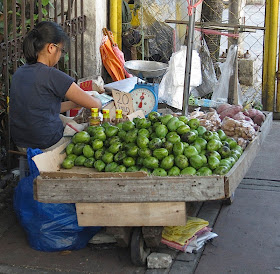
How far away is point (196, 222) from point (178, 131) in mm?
669

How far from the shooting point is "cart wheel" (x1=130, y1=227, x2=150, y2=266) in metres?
3.17

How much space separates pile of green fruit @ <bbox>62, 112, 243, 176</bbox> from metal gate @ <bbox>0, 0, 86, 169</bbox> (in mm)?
1222

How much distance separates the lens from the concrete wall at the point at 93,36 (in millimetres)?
5797

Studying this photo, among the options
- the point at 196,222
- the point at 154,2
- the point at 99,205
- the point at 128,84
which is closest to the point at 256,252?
Answer: the point at 196,222

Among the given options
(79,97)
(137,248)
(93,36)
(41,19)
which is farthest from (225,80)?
(137,248)

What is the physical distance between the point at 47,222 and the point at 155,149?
87cm

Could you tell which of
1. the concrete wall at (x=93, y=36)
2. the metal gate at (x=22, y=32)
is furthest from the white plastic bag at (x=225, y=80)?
the metal gate at (x=22, y=32)

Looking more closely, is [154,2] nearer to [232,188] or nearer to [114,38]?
[114,38]

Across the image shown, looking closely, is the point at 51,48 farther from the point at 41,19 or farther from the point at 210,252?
the point at 210,252

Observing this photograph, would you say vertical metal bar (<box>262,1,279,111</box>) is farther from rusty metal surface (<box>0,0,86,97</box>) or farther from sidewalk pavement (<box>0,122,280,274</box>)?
sidewalk pavement (<box>0,122,280,274</box>)

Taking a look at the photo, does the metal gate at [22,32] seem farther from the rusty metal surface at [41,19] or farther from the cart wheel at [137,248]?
the cart wheel at [137,248]

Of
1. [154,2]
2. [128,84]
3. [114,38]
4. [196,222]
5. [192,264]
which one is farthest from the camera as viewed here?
[154,2]

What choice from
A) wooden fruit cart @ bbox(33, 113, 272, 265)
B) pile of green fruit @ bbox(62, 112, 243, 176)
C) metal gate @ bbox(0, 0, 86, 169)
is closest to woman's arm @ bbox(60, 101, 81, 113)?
pile of green fruit @ bbox(62, 112, 243, 176)

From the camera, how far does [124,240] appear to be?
3.19 m
